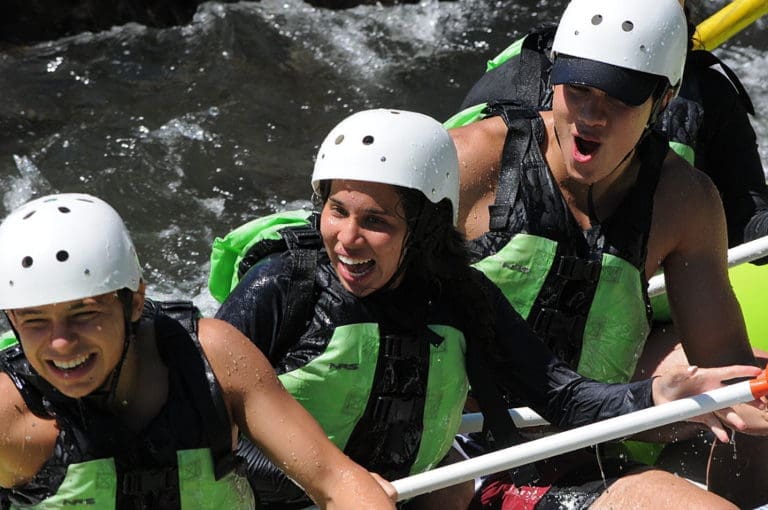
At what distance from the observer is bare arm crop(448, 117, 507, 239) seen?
3088 millimetres

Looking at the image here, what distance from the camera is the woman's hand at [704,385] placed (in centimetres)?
273

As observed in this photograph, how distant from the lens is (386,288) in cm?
275

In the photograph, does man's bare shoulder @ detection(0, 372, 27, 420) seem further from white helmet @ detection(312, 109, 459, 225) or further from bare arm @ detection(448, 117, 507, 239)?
bare arm @ detection(448, 117, 507, 239)

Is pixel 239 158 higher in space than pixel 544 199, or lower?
lower

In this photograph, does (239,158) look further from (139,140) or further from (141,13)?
(141,13)

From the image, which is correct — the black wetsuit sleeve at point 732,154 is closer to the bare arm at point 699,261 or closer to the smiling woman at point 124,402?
the bare arm at point 699,261

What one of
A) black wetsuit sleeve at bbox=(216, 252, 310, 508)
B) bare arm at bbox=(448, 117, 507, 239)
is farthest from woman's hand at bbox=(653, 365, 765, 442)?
black wetsuit sleeve at bbox=(216, 252, 310, 508)

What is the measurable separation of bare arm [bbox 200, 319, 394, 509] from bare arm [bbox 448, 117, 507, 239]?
748 mm

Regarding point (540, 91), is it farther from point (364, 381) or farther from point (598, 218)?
point (364, 381)

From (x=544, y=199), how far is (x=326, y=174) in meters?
0.62

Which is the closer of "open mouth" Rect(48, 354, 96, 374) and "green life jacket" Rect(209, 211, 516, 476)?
"open mouth" Rect(48, 354, 96, 374)

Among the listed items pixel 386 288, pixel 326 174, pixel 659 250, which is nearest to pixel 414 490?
pixel 386 288

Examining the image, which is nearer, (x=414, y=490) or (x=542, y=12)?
(x=414, y=490)

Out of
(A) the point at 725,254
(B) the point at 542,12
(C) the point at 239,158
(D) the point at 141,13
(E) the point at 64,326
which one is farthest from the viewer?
(B) the point at 542,12
